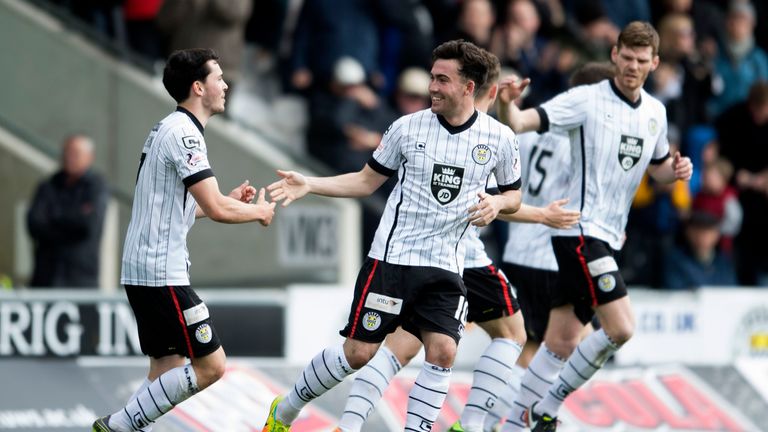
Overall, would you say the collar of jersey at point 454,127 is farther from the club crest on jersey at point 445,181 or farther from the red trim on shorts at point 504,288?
the red trim on shorts at point 504,288

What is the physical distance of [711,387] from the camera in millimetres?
13133

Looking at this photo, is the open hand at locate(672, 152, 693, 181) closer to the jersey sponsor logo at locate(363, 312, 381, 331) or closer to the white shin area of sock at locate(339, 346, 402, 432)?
the white shin area of sock at locate(339, 346, 402, 432)

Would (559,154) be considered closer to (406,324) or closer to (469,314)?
(469,314)

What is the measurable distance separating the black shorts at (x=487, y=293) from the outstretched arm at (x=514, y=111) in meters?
0.93

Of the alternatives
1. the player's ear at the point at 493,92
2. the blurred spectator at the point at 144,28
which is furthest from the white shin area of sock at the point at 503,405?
the blurred spectator at the point at 144,28

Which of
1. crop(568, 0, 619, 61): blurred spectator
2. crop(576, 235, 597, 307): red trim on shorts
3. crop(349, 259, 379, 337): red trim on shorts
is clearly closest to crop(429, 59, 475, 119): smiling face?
crop(349, 259, 379, 337): red trim on shorts

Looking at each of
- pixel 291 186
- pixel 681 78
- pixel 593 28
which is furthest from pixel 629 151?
pixel 593 28

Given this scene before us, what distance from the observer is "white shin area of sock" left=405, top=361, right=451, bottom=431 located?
8.88m

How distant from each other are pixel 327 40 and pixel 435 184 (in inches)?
262

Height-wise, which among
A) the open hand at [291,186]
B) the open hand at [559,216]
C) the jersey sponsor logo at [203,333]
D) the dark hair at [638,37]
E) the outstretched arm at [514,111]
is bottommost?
the jersey sponsor logo at [203,333]

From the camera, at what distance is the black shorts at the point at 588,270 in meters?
9.81

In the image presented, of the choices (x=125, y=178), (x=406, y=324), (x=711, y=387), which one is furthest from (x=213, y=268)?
(x=406, y=324)

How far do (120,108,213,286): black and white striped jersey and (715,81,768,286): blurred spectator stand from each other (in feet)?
30.5

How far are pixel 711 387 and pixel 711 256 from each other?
2.92 meters
